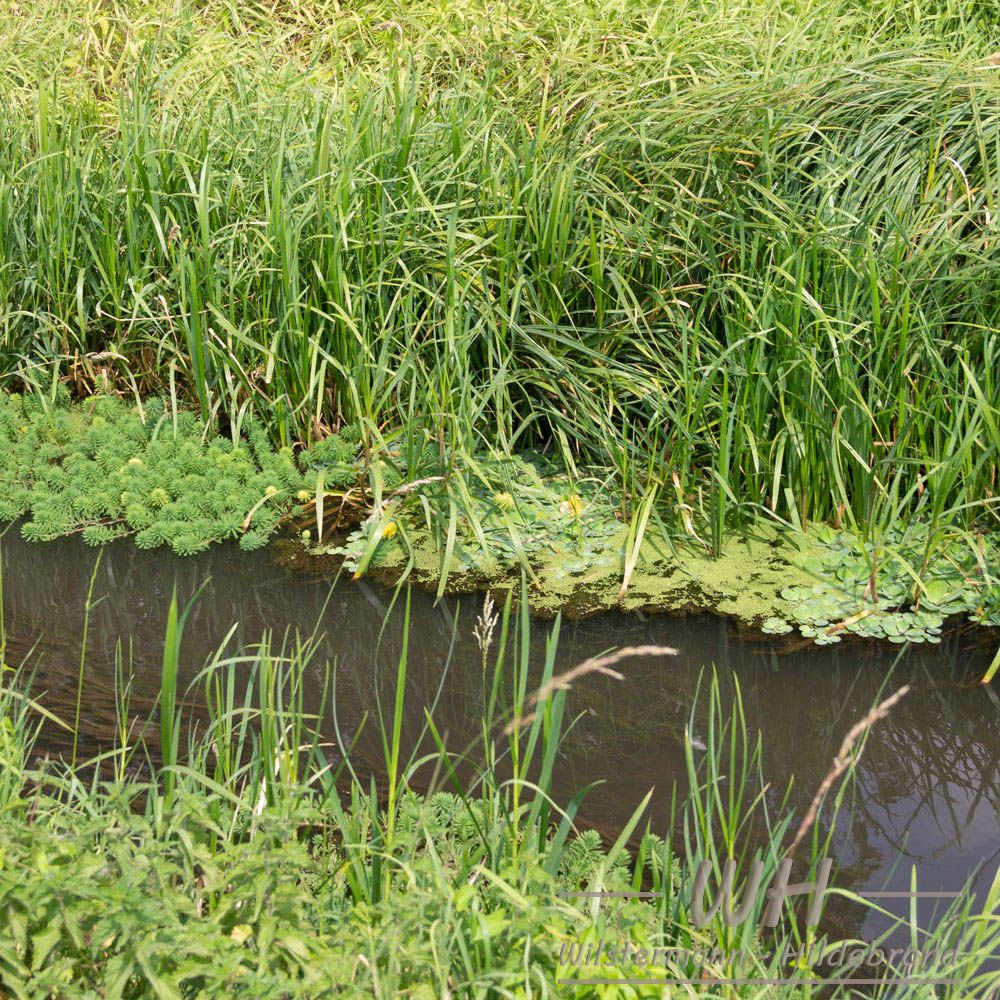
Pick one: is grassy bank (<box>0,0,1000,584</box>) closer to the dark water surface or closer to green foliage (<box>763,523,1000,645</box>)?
green foliage (<box>763,523,1000,645</box>)

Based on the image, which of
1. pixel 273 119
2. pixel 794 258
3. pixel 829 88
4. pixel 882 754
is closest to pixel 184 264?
pixel 273 119

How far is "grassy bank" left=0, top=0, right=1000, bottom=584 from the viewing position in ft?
11.4

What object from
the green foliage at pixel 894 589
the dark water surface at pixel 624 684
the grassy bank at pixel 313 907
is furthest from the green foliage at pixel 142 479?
the green foliage at pixel 894 589

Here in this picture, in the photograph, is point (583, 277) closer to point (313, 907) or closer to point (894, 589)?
point (894, 589)

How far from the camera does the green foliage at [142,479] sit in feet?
12.0

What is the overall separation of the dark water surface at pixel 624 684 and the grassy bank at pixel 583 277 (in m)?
0.43

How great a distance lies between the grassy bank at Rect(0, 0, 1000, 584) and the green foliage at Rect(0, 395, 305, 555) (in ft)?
0.57

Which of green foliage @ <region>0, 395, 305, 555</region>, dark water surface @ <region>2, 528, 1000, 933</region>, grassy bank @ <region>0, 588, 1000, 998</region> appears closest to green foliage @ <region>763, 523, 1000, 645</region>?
dark water surface @ <region>2, 528, 1000, 933</region>

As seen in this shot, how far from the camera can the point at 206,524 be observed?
12.0 feet

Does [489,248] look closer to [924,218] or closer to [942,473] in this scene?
[924,218]

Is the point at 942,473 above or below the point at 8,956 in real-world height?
above

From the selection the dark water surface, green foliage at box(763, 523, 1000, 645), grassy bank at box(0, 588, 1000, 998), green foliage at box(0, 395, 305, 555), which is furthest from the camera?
green foliage at box(0, 395, 305, 555)

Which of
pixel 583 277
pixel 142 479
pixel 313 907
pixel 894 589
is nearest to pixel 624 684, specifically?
pixel 894 589

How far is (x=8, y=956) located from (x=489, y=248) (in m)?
3.12
